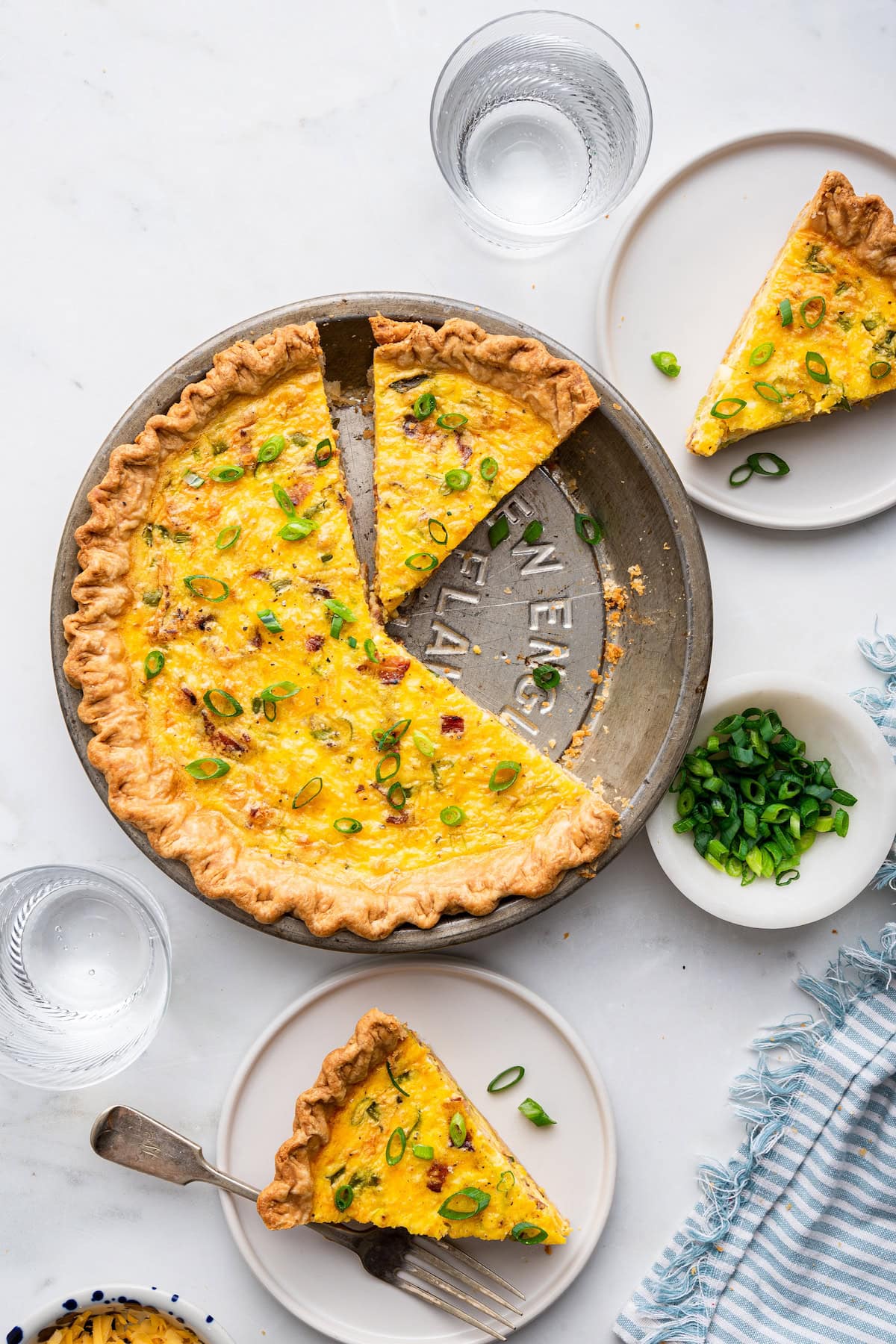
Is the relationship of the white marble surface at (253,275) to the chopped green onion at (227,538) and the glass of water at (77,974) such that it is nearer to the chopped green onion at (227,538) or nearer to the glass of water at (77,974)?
the glass of water at (77,974)

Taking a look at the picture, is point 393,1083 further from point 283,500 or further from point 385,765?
point 283,500

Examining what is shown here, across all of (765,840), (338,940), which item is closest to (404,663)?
(338,940)

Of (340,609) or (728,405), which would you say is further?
(728,405)

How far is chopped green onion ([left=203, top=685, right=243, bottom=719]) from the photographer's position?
2.93m

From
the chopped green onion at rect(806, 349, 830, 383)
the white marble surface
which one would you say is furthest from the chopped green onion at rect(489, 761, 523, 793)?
the chopped green onion at rect(806, 349, 830, 383)

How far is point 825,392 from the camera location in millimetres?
3113

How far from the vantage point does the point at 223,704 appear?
9.68 feet

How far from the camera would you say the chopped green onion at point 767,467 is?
10.6 ft

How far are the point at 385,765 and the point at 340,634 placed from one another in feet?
1.38

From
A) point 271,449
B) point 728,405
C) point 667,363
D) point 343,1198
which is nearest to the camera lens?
point 343,1198

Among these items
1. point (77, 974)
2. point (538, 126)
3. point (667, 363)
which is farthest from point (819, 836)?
point (538, 126)

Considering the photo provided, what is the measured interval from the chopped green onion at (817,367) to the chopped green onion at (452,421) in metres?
1.09

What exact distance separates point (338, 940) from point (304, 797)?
433mm

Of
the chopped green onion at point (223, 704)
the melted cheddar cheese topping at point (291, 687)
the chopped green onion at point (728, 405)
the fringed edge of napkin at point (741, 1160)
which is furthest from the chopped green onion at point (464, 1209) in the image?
the chopped green onion at point (728, 405)
